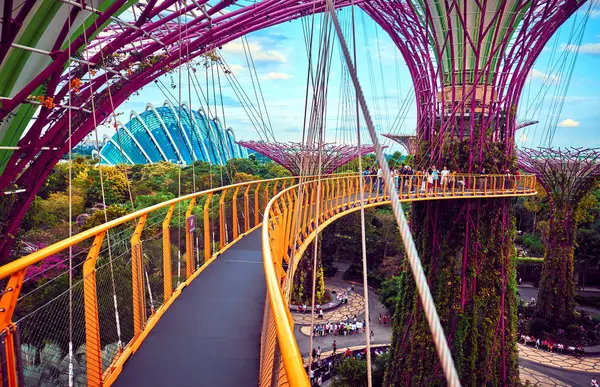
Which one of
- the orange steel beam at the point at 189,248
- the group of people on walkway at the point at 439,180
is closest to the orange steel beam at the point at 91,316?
the orange steel beam at the point at 189,248

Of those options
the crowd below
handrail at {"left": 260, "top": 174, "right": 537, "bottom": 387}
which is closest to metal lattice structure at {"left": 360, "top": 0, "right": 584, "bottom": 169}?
handrail at {"left": 260, "top": 174, "right": 537, "bottom": 387}

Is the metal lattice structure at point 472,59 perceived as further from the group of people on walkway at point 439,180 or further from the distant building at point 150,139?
the distant building at point 150,139

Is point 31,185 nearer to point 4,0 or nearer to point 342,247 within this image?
point 4,0

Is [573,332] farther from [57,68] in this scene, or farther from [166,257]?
[57,68]

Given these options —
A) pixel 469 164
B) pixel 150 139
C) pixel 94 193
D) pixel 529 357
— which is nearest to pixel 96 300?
pixel 469 164

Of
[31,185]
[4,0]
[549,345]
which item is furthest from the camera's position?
[549,345]

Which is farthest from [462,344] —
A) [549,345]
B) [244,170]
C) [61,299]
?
[244,170]

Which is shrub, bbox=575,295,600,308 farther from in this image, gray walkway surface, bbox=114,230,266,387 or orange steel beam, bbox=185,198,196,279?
orange steel beam, bbox=185,198,196,279
